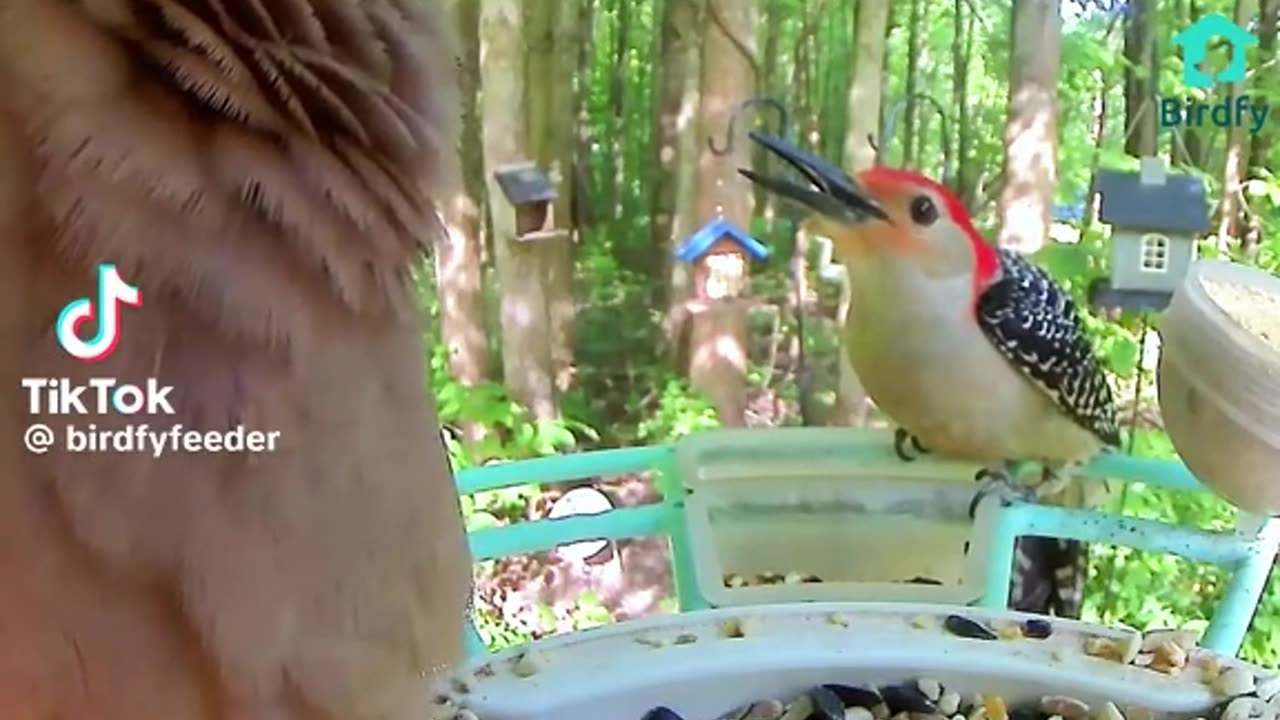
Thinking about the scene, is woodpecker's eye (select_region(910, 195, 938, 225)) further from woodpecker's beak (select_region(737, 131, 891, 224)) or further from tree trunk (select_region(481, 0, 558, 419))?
tree trunk (select_region(481, 0, 558, 419))

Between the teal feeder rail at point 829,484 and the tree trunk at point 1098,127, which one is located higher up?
the tree trunk at point 1098,127

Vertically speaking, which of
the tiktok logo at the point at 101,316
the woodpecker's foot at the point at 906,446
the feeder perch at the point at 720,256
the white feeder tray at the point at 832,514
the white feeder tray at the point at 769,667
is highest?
the feeder perch at the point at 720,256

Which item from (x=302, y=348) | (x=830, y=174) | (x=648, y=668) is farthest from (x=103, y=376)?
(x=830, y=174)

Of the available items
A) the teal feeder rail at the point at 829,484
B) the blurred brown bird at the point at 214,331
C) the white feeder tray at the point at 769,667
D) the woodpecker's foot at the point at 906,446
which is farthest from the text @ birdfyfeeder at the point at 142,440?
the woodpecker's foot at the point at 906,446

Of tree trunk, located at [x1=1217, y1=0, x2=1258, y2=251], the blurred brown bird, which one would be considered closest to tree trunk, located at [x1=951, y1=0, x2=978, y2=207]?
tree trunk, located at [x1=1217, y1=0, x2=1258, y2=251]

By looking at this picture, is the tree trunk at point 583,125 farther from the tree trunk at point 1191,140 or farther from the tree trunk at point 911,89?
the tree trunk at point 1191,140

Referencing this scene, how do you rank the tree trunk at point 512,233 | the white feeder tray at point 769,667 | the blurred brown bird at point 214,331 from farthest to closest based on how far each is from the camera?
the tree trunk at point 512,233 → the white feeder tray at point 769,667 → the blurred brown bird at point 214,331

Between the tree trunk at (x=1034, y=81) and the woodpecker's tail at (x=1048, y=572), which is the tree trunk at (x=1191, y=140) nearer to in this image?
the tree trunk at (x=1034, y=81)

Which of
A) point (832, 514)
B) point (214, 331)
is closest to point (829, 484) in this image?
point (832, 514)

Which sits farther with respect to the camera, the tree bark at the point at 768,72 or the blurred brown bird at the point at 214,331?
the tree bark at the point at 768,72

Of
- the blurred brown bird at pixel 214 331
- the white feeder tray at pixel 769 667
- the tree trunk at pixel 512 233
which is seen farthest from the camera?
the tree trunk at pixel 512 233

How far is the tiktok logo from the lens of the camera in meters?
0.32

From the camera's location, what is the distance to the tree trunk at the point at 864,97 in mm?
644

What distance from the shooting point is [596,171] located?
0.65 metres
